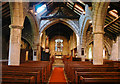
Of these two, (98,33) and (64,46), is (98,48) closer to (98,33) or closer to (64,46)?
(98,33)

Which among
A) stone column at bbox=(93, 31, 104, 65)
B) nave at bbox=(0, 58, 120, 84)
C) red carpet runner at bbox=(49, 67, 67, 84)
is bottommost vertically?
red carpet runner at bbox=(49, 67, 67, 84)

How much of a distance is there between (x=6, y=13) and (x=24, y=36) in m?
5.65

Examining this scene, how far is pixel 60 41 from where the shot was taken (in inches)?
1035

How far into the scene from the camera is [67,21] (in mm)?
14641

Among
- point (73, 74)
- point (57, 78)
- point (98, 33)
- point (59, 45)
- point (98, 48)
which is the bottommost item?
point (57, 78)

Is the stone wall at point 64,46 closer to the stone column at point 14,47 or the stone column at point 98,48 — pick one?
the stone column at point 98,48

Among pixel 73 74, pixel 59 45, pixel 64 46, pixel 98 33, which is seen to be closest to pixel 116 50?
pixel 98 33

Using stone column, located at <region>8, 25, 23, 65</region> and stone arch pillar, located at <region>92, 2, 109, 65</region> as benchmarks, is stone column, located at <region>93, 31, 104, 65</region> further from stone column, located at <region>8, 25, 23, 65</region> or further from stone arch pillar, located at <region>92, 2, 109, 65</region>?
stone column, located at <region>8, 25, 23, 65</region>

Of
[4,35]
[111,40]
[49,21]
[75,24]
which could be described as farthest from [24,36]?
[111,40]

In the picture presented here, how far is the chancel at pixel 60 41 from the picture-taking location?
10.7 ft

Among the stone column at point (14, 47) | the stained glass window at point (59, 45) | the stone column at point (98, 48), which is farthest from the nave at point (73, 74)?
the stained glass window at point (59, 45)

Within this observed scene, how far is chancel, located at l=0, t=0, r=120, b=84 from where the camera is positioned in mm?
3264

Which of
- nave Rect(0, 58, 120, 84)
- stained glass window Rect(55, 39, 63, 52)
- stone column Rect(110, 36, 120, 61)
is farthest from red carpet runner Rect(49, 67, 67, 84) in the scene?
stained glass window Rect(55, 39, 63, 52)

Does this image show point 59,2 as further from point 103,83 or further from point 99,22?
point 103,83
